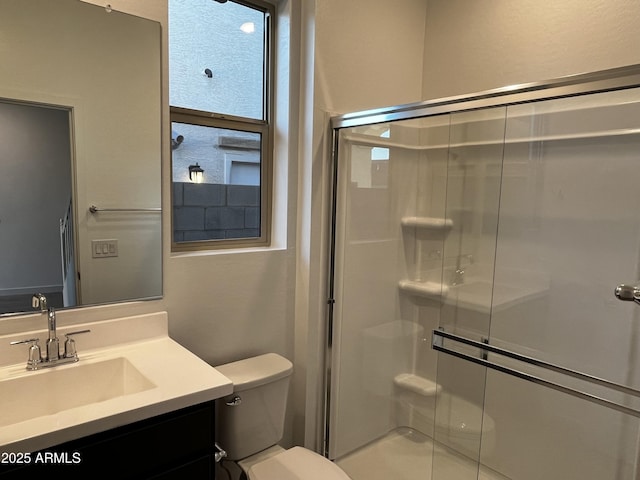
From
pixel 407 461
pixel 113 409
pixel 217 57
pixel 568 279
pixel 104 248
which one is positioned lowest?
pixel 407 461

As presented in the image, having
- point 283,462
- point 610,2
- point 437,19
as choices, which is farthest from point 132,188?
point 610,2

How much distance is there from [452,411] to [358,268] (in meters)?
0.94

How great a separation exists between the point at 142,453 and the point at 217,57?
5.17 ft

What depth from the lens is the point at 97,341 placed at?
154cm

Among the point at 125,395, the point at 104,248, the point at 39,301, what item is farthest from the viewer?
the point at 104,248

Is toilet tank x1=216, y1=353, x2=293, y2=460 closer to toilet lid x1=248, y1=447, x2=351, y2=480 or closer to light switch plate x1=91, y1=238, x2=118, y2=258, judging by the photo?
toilet lid x1=248, y1=447, x2=351, y2=480

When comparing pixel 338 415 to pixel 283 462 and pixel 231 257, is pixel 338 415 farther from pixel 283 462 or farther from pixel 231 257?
Result: pixel 231 257

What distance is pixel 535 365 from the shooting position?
1855 mm

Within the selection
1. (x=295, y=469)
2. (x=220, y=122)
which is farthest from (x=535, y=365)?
(x=220, y=122)

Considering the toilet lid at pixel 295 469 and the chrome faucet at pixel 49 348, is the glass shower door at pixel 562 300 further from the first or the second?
the chrome faucet at pixel 49 348

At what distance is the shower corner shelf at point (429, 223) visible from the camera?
91.8 inches

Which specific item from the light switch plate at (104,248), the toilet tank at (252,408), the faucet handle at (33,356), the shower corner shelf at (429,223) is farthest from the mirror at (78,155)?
the shower corner shelf at (429,223)

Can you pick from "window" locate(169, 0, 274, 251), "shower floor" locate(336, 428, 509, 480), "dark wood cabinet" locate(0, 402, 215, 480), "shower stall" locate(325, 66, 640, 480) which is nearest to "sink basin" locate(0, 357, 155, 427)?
"dark wood cabinet" locate(0, 402, 215, 480)

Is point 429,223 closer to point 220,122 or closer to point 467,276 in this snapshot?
point 467,276
